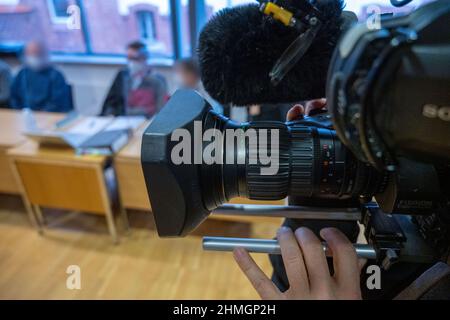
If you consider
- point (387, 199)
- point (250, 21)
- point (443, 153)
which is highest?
point (250, 21)

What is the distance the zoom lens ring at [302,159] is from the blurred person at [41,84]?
2374 mm

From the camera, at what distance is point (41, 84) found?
2529 millimetres

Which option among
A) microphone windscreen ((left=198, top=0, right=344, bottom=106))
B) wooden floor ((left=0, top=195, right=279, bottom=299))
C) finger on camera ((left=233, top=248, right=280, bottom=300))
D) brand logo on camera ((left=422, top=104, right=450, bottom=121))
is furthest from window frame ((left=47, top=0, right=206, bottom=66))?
brand logo on camera ((left=422, top=104, right=450, bottom=121))

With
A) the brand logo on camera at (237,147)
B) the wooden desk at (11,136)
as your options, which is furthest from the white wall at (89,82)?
the brand logo on camera at (237,147)

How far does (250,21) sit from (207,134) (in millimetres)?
231

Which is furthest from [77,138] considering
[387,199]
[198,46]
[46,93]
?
[387,199]

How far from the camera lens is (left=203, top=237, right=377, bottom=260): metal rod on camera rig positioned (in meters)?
0.59

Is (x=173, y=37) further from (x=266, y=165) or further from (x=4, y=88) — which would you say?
(x=266, y=165)

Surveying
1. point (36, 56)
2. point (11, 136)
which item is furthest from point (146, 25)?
point (11, 136)

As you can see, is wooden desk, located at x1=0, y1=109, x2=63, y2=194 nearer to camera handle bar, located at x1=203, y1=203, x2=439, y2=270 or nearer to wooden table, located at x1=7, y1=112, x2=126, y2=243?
wooden table, located at x1=7, y1=112, x2=126, y2=243

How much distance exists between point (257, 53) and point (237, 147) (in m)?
0.19

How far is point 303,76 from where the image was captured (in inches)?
25.2
